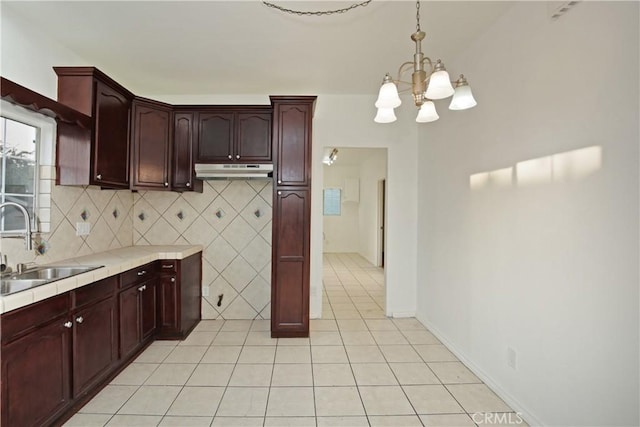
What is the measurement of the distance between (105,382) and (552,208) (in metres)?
3.18

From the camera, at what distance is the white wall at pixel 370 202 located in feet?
24.6

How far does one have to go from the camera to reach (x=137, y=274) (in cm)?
275

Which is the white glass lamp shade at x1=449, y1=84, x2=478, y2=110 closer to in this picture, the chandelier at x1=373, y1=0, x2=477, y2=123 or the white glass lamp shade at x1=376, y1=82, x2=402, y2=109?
the chandelier at x1=373, y1=0, x2=477, y2=123

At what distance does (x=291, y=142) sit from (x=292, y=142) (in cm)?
1

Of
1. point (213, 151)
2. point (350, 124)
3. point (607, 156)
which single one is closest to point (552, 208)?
point (607, 156)

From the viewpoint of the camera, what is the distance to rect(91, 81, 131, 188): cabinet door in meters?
2.60

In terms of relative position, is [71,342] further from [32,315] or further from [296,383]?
[296,383]

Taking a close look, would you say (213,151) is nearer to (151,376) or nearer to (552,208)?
(151,376)

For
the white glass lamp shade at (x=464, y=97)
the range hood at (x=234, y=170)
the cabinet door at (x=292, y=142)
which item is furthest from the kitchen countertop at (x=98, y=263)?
the white glass lamp shade at (x=464, y=97)

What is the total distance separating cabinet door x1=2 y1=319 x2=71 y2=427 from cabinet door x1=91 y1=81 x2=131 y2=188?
4.15 feet

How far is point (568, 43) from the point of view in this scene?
67.0 inches

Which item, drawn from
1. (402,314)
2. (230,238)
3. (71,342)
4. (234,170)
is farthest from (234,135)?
(402,314)

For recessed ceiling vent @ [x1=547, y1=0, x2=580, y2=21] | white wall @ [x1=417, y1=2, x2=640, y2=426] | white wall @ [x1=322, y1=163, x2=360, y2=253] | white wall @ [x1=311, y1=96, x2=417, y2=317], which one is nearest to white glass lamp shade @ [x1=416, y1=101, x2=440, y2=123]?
white wall @ [x1=417, y1=2, x2=640, y2=426]

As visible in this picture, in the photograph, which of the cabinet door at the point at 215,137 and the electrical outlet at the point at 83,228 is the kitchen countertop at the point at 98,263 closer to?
the electrical outlet at the point at 83,228
